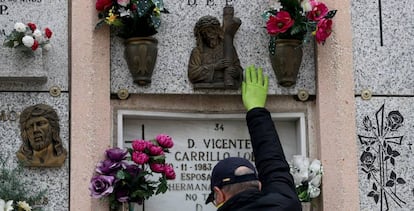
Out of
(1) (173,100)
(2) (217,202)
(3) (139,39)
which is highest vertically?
(3) (139,39)

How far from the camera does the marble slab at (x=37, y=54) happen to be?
7023 millimetres

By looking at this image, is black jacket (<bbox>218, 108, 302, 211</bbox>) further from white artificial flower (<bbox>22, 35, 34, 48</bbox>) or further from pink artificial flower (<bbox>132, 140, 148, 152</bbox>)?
white artificial flower (<bbox>22, 35, 34, 48</bbox>)

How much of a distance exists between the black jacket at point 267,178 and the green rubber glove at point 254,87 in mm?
1086

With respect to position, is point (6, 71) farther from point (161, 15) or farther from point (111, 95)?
point (161, 15)

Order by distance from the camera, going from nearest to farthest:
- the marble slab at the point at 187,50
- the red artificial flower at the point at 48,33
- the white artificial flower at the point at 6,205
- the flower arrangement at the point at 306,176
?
the white artificial flower at the point at 6,205, the red artificial flower at the point at 48,33, the flower arrangement at the point at 306,176, the marble slab at the point at 187,50

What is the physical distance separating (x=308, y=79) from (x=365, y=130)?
60 cm

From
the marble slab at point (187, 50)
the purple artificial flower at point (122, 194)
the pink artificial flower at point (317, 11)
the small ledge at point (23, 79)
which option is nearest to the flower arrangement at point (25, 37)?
the small ledge at point (23, 79)

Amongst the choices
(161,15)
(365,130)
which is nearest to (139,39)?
Answer: (161,15)

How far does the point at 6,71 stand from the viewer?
7.01 metres

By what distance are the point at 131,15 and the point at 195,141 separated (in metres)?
1.13

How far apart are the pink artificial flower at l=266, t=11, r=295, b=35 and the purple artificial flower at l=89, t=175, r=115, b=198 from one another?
1.65 m

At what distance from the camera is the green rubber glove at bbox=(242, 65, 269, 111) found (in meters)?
7.13

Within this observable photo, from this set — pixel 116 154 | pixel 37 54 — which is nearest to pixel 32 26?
pixel 37 54

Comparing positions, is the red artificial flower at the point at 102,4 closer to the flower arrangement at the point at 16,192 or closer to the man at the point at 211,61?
the man at the point at 211,61
